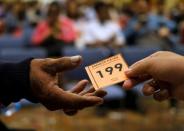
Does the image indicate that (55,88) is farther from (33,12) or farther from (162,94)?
(33,12)

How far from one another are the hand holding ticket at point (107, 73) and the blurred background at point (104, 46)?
6.47ft

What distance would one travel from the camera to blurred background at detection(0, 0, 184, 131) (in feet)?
13.5

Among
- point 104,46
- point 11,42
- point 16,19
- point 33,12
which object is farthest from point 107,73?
point 33,12

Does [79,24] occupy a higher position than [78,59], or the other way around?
[78,59]

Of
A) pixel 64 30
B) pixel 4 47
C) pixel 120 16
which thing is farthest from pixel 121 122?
pixel 120 16

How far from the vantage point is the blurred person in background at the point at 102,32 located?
567 centimetres

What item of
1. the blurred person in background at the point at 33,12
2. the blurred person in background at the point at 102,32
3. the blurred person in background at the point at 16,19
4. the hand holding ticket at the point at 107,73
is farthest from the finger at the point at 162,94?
the blurred person in background at the point at 33,12

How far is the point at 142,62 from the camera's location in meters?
→ 1.30

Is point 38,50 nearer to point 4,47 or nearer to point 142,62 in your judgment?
point 4,47

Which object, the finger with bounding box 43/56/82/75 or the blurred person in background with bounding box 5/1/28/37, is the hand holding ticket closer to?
the finger with bounding box 43/56/82/75

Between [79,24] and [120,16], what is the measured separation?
0.96 metres

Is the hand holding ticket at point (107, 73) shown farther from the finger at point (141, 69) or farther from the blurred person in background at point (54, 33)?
the blurred person in background at point (54, 33)

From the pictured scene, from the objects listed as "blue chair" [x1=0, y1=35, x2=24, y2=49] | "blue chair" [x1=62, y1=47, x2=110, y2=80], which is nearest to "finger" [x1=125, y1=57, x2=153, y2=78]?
"blue chair" [x1=62, y1=47, x2=110, y2=80]

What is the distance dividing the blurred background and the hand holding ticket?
1.97 meters
